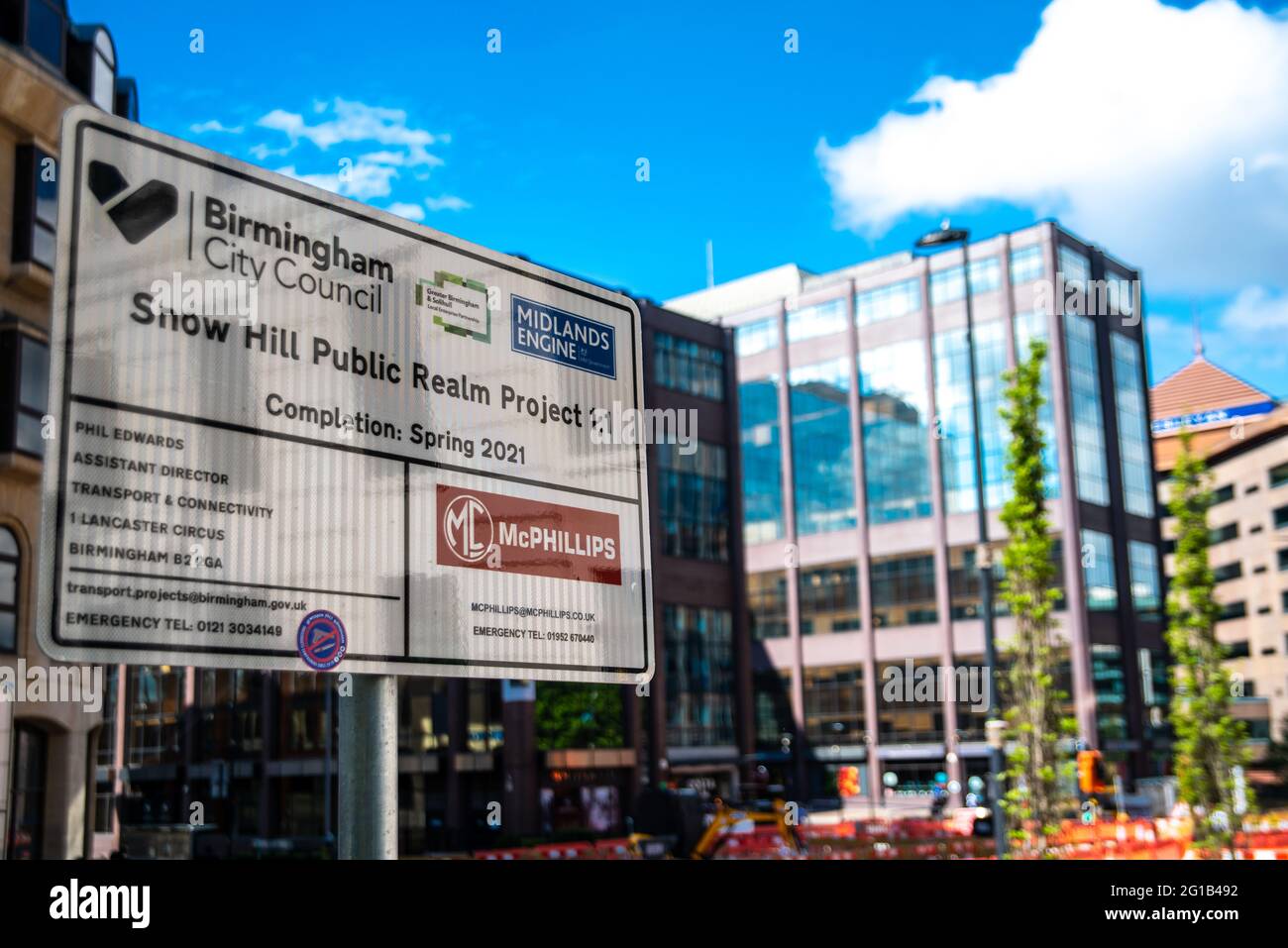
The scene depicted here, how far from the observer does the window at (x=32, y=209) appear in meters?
22.7

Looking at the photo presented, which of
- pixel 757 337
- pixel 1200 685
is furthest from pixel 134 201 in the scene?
pixel 757 337

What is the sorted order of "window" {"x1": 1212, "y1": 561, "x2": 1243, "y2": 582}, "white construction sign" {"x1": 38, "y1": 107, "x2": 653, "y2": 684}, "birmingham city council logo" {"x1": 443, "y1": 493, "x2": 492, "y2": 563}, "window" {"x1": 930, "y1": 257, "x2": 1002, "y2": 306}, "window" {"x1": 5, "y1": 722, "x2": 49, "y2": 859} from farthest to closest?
1. "window" {"x1": 1212, "y1": 561, "x2": 1243, "y2": 582}
2. "window" {"x1": 930, "y1": 257, "x2": 1002, "y2": 306}
3. "window" {"x1": 5, "y1": 722, "x2": 49, "y2": 859}
4. "birmingham city council logo" {"x1": 443, "y1": 493, "x2": 492, "y2": 563}
5. "white construction sign" {"x1": 38, "y1": 107, "x2": 653, "y2": 684}

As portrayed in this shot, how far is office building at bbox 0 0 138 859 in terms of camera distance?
22.4 metres

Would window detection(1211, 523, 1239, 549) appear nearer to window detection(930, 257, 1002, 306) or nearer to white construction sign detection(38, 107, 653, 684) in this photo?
window detection(930, 257, 1002, 306)

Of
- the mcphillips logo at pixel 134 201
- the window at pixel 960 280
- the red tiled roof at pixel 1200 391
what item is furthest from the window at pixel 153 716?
the red tiled roof at pixel 1200 391

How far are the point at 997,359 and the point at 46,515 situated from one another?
72.7 meters

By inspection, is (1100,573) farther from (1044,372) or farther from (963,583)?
(1044,372)

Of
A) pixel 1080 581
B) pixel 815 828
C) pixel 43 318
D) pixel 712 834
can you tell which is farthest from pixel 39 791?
pixel 1080 581

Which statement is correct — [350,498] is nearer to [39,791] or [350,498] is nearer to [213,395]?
[213,395]

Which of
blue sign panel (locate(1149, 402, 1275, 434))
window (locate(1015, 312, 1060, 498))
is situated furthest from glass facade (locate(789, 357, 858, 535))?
blue sign panel (locate(1149, 402, 1275, 434))

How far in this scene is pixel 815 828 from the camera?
56219 millimetres

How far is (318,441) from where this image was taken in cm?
394

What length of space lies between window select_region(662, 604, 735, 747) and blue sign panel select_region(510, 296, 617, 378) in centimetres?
5564

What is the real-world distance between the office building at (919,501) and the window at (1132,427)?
0.17m
